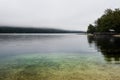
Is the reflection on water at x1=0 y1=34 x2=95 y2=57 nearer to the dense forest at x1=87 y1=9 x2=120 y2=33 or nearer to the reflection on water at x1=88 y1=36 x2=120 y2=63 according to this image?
the reflection on water at x1=88 y1=36 x2=120 y2=63

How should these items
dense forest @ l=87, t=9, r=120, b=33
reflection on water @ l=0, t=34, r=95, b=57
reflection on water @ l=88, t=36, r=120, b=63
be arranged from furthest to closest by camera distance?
Result: dense forest @ l=87, t=9, r=120, b=33 → reflection on water @ l=0, t=34, r=95, b=57 → reflection on water @ l=88, t=36, r=120, b=63

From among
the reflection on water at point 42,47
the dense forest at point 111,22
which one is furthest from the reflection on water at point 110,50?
the dense forest at point 111,22

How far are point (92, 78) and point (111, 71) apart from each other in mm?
3249

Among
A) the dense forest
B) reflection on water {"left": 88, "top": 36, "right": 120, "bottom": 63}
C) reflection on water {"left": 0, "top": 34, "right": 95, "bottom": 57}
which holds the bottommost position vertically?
reflection on water {"left": 0, "top": 34, "right": 95, "bottom": 57}

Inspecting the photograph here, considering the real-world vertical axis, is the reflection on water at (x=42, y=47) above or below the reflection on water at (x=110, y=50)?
below

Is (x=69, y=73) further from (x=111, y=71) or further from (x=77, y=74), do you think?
(x=111, y=71)

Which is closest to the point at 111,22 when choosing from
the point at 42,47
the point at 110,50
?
the point at 42,47

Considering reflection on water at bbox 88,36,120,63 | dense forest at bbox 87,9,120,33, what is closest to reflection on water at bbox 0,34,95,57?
reflection on water at bbox 88,36,120,63

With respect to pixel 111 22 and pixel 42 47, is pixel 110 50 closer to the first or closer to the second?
pixel 42 47

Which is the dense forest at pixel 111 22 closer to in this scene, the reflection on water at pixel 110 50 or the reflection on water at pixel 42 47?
the reflection on water at pixel 42 47

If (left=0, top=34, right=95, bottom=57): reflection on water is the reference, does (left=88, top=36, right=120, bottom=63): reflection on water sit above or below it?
above

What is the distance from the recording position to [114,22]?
9912 centimetres

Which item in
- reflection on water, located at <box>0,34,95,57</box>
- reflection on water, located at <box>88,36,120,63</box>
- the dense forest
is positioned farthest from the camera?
the dense forest

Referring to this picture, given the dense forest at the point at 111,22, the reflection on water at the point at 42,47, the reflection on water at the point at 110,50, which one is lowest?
the reflection on water at the point at 42,47
